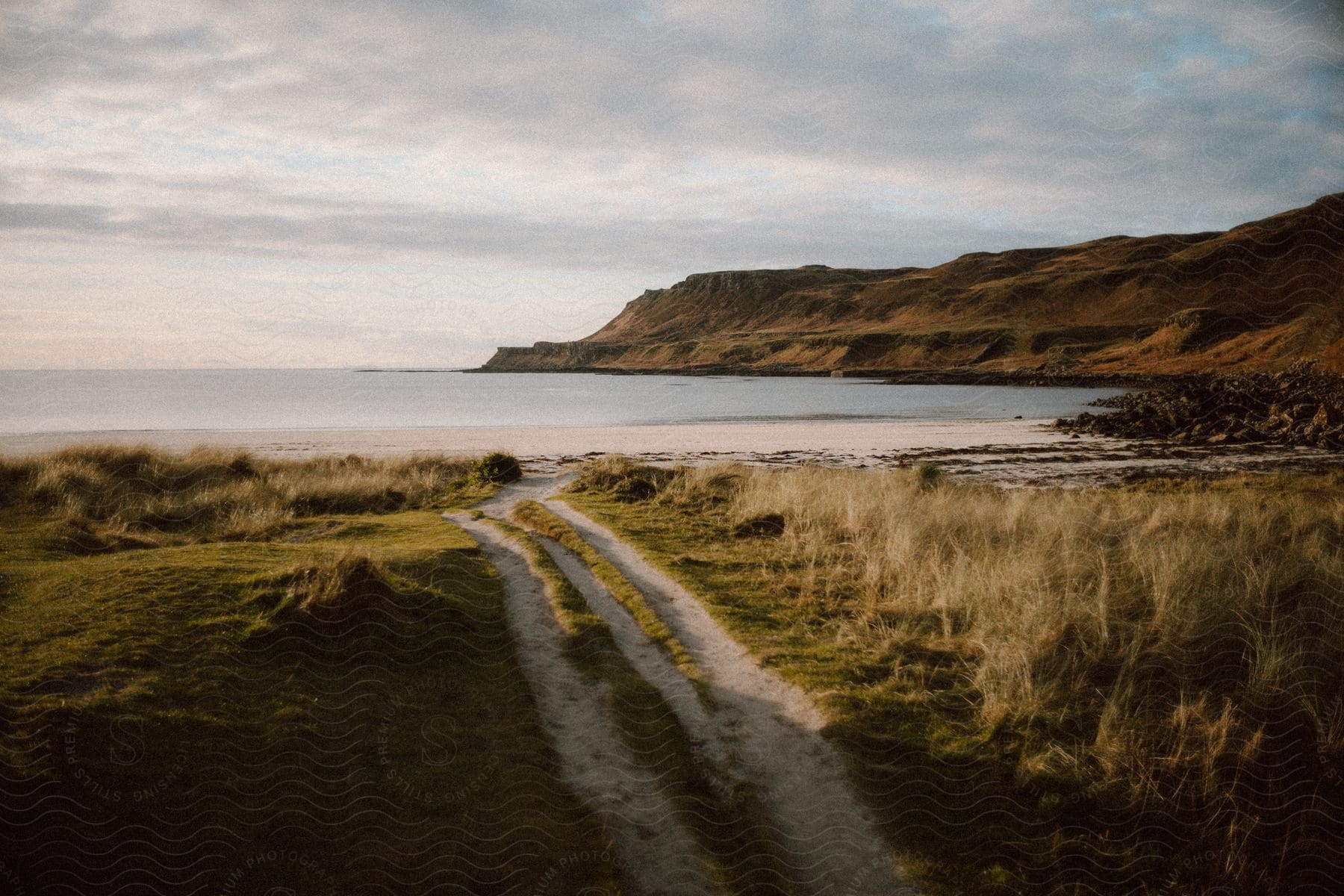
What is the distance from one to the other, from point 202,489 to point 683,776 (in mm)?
18229

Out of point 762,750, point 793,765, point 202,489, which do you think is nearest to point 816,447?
point 202,489

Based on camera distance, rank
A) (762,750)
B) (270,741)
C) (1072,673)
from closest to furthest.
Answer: (270,741)
(762,750)
(1072,673)

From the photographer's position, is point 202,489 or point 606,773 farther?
point 202,489

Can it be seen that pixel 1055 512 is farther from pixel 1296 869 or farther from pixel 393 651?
pixel 393 651

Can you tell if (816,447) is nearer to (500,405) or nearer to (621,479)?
(621,479)

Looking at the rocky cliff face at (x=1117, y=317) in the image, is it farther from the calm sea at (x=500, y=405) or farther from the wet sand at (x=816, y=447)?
the calm sea at (x=500, y=405)

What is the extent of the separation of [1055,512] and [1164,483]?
351 inches

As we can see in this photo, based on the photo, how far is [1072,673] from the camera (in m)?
7.80

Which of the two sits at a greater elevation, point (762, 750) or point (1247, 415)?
point (1247, 415)

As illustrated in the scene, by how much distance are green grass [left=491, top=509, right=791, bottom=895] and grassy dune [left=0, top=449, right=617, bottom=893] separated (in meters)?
0.80

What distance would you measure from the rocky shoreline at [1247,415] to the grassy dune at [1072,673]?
2052 centimetres

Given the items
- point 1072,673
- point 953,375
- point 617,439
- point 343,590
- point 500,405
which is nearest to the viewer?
point 1072,673

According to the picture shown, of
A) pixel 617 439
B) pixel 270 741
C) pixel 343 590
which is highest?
pixel 343 590

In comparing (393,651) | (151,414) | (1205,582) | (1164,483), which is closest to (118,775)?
(393,651)
